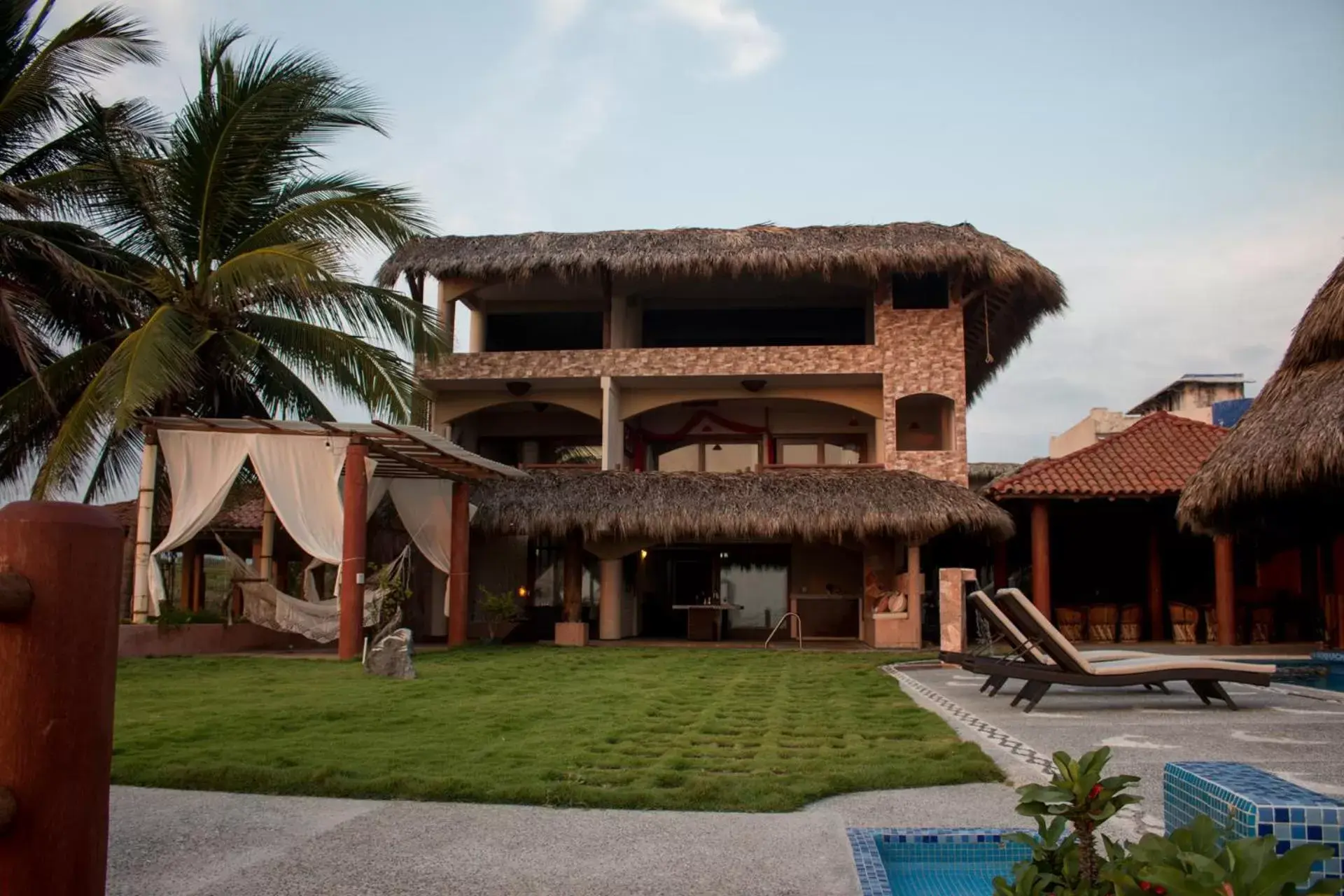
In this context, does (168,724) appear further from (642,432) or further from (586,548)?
(642,432)

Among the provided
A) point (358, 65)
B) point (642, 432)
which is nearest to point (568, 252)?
point (642, 432)

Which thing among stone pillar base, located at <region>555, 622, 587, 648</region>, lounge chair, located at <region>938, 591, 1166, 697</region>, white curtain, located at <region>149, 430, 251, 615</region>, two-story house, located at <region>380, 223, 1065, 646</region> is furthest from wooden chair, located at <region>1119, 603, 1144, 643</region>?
white curtain, located at <region>149, 430, 251, 615</region>

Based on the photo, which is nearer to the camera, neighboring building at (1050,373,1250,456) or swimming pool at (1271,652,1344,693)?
swimming pool at (1271,652,1344,693)

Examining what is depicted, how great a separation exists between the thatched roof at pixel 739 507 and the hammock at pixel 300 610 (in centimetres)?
317

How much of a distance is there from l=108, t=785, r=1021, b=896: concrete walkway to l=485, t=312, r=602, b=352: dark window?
15.4m

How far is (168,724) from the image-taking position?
6.85 metres

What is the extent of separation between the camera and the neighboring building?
26234 millimetres

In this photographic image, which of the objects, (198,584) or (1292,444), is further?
(198,584)

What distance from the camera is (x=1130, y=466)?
16656 millimetres

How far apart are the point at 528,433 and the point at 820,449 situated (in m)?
5.30

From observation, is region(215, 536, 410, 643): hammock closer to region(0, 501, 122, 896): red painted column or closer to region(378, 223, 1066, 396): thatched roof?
region(378, 223, 1066, 396): thatched roof

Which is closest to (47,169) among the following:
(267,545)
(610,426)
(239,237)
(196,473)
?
(239,237)

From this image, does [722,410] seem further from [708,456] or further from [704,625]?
[704,625]

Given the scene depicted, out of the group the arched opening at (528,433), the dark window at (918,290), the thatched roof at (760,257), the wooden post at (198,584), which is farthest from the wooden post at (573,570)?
the wooden post at (198,584)
